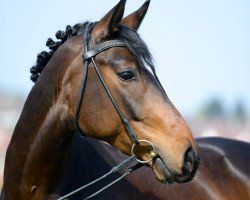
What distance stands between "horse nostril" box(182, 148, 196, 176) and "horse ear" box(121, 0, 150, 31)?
1143 mm

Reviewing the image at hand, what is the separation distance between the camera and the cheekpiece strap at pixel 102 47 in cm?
405

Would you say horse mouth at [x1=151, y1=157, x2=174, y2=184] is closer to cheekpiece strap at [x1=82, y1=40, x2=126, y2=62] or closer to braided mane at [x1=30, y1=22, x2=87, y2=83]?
cheekpiece strap at [x1=82, y1=40, x2=126, y2=62]

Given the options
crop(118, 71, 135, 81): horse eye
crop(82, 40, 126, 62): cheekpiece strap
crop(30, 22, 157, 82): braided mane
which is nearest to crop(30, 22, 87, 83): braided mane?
crop(30, 22, 157, 82): braided mane

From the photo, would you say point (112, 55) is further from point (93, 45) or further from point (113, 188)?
point (113, 188)

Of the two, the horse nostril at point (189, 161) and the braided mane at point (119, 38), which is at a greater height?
the braided mane at point (119, 38)

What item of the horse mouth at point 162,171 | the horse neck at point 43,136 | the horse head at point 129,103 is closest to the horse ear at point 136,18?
the horse head at point 129,103

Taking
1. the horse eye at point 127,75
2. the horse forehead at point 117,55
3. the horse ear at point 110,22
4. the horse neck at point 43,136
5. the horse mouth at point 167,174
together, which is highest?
the horse ear at point 110,22

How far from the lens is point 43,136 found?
4.22m

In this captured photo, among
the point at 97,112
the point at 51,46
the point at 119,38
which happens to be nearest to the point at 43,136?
the point at 97,112

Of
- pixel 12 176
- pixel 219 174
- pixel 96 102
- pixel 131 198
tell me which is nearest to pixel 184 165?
pixel 96 102

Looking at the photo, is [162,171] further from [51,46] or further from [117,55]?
[51,46]

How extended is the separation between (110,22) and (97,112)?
2.18 feet

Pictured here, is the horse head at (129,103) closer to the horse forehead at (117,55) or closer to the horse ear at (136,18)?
the horse forehead at (117,55)

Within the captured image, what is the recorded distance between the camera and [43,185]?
4246 millimetres
